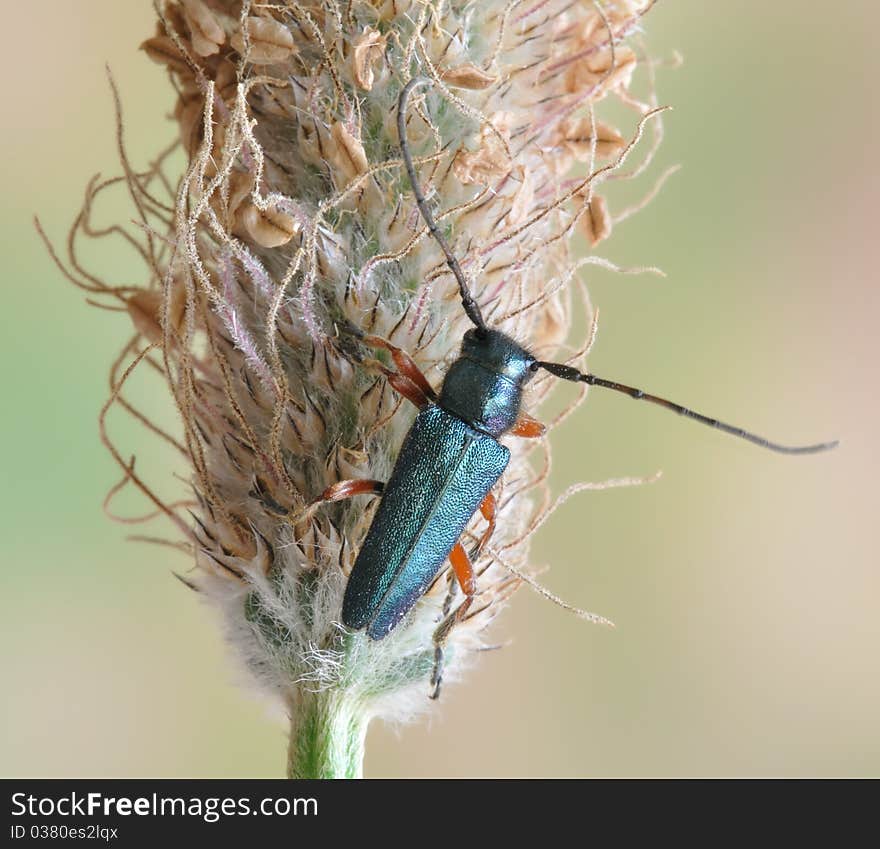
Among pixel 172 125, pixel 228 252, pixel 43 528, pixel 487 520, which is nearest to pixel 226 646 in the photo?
pixel 487 520

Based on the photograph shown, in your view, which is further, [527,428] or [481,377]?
[527,428]

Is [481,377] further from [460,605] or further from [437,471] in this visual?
[460,605]

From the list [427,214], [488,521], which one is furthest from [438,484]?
[427,214]

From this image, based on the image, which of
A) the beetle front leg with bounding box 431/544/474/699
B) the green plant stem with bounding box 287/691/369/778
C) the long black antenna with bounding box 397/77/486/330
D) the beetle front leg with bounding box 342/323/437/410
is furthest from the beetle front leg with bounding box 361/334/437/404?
the green plant stem with bounding box 287/691/369/778

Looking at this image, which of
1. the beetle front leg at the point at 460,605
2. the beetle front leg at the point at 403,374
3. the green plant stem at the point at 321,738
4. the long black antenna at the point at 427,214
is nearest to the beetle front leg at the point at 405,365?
the beetle front leg at the point at 403,374

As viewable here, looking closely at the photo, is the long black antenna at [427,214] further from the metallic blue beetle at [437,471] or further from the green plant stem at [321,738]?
the green plant stem at [321,738]

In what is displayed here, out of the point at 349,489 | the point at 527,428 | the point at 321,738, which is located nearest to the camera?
the point at 349,489

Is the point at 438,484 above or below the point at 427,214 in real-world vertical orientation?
below
